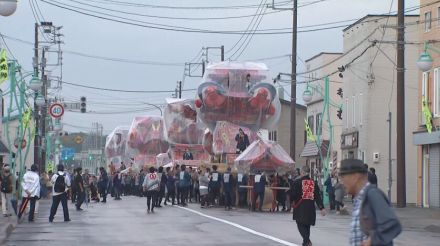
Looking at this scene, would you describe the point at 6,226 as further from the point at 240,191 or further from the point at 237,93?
the point at 237,93

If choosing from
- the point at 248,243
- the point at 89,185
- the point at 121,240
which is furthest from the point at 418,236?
the point at 89,185

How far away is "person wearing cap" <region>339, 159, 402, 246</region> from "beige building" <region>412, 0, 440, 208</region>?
30.9 meters

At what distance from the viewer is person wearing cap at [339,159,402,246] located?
7.19 m

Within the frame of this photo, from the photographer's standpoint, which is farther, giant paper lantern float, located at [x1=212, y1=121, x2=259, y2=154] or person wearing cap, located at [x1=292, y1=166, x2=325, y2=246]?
giant paper lantern float, located at [x1=212, y1=121, x2=259, y2=154]

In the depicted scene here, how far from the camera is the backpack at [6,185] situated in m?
26.6

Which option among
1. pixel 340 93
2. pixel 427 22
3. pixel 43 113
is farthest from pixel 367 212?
pixel 43 113

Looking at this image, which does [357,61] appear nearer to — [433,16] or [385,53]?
[385,53]

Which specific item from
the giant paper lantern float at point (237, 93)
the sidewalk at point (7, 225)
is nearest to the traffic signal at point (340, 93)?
the giant paper lantern float at point (237, 93)

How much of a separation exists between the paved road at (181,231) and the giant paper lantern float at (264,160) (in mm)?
5980

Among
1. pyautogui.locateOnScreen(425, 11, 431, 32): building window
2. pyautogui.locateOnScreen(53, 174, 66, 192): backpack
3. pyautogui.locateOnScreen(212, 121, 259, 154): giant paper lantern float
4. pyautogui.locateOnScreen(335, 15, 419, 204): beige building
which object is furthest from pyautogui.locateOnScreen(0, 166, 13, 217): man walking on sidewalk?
pyautogui.locateOnScreen(335, 15, 419, 204): beige building

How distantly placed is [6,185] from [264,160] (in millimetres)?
12549

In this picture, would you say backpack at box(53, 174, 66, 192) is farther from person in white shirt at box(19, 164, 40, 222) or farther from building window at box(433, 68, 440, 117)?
building window at box(433, 68, 440, 117)

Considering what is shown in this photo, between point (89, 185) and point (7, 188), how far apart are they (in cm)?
1647

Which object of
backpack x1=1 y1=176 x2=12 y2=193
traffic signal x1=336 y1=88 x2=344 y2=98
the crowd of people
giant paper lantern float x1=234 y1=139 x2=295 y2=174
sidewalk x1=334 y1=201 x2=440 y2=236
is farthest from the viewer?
traffic signal x1=336 y1=88 x2=344 y2=98
